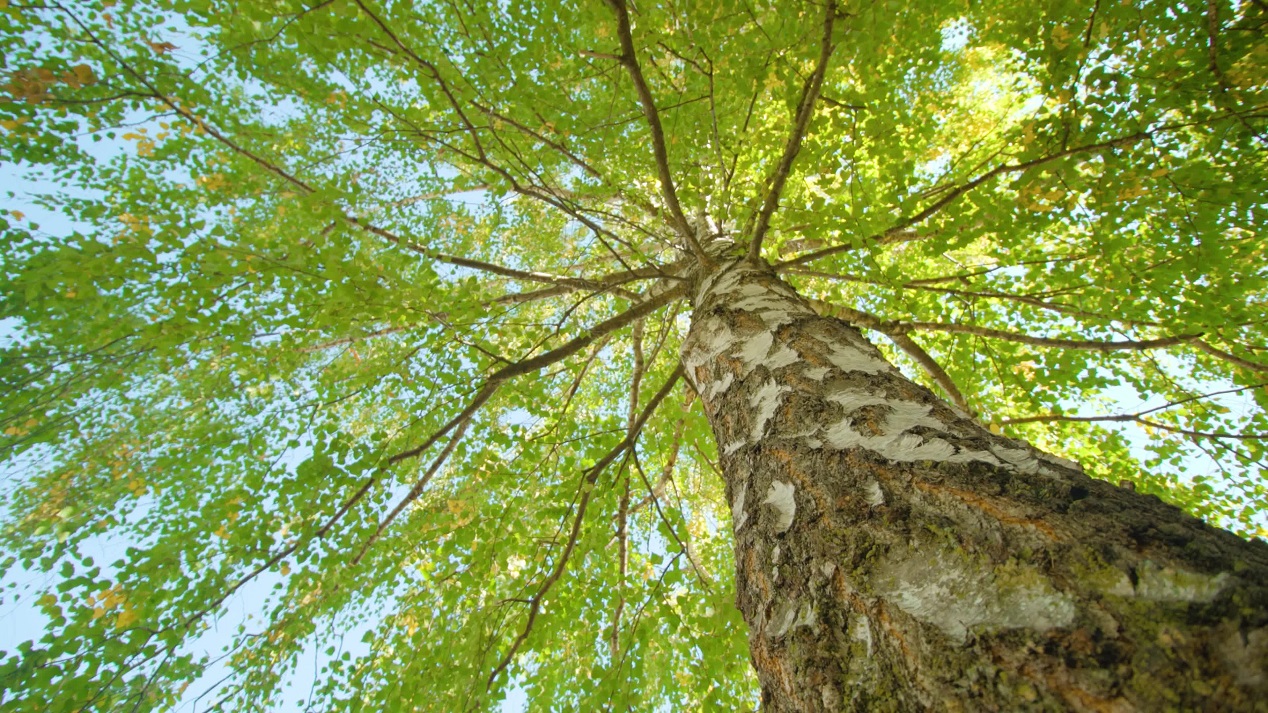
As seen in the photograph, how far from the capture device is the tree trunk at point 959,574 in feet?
1.77

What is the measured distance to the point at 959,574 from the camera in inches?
29.0

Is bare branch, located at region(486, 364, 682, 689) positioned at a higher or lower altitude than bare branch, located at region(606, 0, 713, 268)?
lower

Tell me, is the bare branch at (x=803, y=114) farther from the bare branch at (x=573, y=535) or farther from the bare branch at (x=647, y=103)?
Answer: the bare branch at (x=573, y=535)

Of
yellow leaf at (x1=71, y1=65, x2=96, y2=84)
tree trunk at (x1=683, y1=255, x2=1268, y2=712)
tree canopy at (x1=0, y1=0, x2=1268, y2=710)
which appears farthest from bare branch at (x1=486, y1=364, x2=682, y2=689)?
yellow leaf at (x1=71, y1=65, x2=96, y2=84)

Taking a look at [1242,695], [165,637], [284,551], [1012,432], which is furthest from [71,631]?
[1012,432]

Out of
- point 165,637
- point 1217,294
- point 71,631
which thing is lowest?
point 165,637

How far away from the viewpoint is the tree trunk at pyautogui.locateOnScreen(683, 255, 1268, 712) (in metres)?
0.54

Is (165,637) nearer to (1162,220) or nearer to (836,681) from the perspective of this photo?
(836,681)

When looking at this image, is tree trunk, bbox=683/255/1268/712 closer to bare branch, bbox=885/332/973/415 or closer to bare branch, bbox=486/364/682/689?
bare branch, bbox=486/364/682/689

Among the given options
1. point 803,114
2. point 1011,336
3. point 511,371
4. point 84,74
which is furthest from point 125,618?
point 1011,336

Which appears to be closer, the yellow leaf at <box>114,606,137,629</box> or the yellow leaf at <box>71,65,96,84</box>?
the yellow leaf at <box>114,606,137,629</box>

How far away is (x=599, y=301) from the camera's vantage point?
266 inches

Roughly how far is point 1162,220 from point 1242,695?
3.63 m

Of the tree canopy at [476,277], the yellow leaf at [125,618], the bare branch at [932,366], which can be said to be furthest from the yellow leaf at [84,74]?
the bare branch at [932,366]
